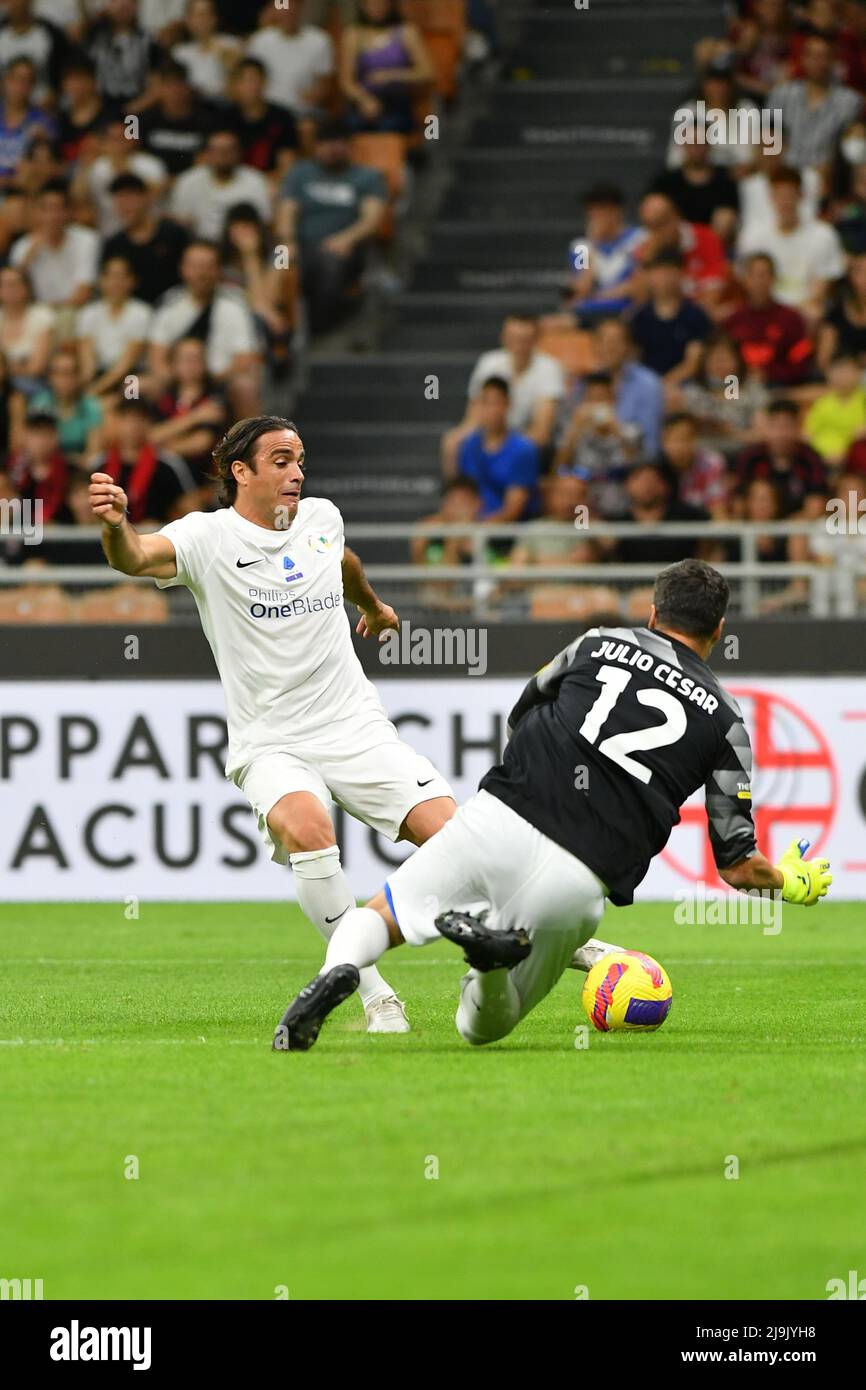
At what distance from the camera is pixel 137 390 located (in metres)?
17.5

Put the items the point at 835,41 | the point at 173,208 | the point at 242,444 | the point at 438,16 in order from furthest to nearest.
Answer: the point at 438,16
the point at 835,41
the point at 173,208
the point at 242,444

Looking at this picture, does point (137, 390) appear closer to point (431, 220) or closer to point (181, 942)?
point (431, 220)

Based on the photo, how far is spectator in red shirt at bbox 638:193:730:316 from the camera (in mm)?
17766

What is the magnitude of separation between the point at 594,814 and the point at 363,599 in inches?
83.1

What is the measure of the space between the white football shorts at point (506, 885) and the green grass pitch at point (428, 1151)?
1.40 feet

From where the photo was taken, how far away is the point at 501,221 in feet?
68.5

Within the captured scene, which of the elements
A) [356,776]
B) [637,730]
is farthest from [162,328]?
[637,730]

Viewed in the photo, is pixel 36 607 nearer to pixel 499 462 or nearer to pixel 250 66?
pixel 499 462

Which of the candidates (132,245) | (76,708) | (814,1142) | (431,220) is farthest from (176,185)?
(814,1142)

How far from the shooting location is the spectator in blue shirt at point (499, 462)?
1659 centimetres

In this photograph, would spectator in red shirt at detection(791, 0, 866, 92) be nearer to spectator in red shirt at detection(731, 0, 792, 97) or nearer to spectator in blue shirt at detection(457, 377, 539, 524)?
spectator in red shirt at detection(731, 0, 792, 97)

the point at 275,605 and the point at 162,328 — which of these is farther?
the point at 162,328

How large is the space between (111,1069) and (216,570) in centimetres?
202

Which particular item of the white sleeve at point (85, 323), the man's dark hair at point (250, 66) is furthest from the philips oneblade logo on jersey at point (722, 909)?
the man's dark hair at point (250, 66)
